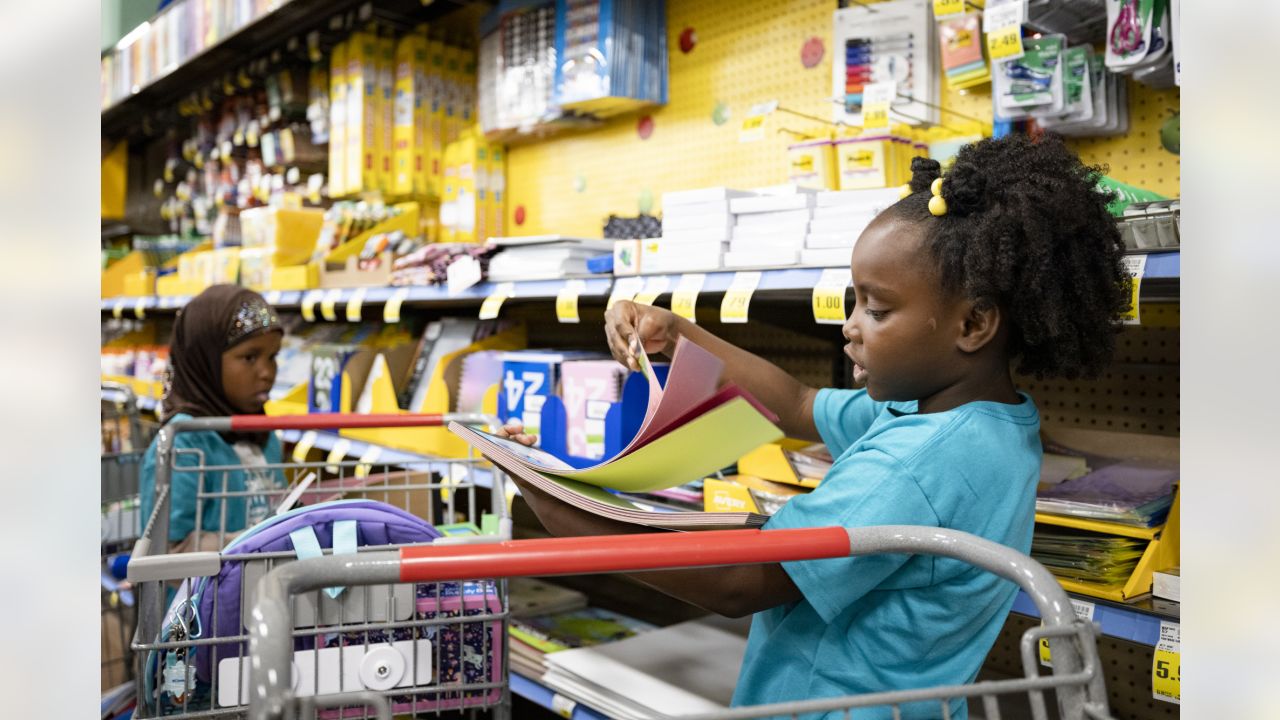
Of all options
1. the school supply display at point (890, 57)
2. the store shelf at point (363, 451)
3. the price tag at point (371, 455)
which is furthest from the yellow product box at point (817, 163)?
the price tag at point (371, 455)

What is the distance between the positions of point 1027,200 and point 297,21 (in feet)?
11.8

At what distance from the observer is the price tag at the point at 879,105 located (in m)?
2.21

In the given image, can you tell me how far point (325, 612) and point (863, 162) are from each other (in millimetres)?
1560

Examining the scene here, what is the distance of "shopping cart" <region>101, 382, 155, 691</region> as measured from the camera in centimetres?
330

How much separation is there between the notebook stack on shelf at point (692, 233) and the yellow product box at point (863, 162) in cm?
26

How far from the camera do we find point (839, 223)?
1.91 meters

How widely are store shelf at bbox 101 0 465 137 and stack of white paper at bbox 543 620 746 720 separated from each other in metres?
2.63

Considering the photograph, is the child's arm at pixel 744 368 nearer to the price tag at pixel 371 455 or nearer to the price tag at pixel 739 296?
the price tag at pixel 739 296

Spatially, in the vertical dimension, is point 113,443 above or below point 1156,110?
below

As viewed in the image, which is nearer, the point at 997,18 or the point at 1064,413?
the point at 997,18

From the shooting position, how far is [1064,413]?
2209mm
